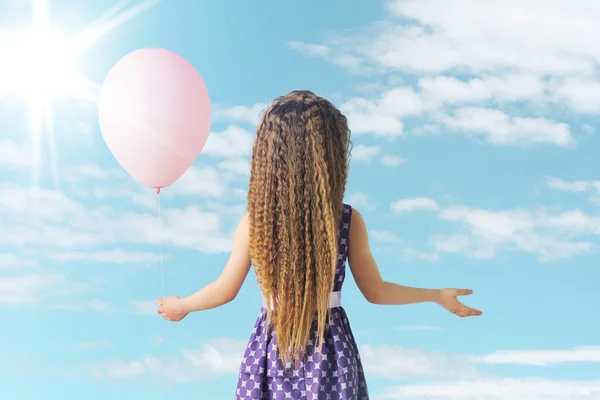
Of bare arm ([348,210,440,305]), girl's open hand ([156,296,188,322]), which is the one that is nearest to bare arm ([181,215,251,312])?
girl's open hand ([156,296,188,322])

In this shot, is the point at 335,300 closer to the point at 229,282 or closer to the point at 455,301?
the point at 229,282

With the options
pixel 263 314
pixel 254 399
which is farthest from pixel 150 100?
pixel 254 399

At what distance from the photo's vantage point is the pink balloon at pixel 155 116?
12.9 ft

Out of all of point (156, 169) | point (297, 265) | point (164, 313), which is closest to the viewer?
point (297, 265)

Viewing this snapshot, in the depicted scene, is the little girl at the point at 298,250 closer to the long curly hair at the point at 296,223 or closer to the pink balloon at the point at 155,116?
the long curly hair at the point at 296,223

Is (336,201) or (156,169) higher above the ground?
(156,169)

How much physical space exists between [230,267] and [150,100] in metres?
1.23

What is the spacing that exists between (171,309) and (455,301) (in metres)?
1.31

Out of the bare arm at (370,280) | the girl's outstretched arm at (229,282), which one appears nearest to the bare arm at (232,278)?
the girl's outstretched arm at (229,282)

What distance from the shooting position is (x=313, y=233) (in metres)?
3.04

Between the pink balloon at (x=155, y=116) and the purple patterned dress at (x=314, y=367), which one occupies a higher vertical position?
the pink balloon at (x=155, y=116)

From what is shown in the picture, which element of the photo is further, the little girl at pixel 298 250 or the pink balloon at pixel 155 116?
the pink balloon at pixel 155 116

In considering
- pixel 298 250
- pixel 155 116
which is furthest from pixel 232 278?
pixel 155 116

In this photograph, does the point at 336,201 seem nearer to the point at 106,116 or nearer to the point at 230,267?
the point at 230,267
